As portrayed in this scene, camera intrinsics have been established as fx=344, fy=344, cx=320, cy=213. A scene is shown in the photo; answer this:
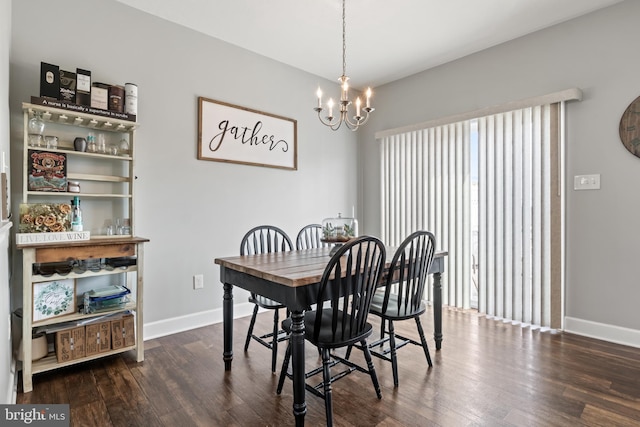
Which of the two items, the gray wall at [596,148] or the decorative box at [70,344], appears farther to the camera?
the gray wall at [596,148]

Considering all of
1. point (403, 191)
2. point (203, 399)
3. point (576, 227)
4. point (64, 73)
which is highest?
point (64, 73)

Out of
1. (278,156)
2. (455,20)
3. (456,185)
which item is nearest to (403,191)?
(456,185)

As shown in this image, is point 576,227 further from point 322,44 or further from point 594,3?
point 322,44

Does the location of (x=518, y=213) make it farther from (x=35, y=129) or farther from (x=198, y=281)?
(x=35, y=129)

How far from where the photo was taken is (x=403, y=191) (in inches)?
158

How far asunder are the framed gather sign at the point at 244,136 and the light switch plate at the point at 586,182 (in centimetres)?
259

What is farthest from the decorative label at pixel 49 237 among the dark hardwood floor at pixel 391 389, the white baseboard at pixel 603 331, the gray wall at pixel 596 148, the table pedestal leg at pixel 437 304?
the white baseboard at pixel 603 331

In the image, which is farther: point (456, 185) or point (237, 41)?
point (456, 185)

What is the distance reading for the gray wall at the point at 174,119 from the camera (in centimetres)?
238

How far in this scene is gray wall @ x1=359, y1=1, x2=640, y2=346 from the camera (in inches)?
103

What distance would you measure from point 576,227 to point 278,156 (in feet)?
9.15

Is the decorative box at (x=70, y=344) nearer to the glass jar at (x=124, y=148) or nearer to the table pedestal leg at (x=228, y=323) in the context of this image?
the table pedestal leg at (x=228, y=323)

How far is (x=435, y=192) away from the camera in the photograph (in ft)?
12.3

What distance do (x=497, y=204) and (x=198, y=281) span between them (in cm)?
286
